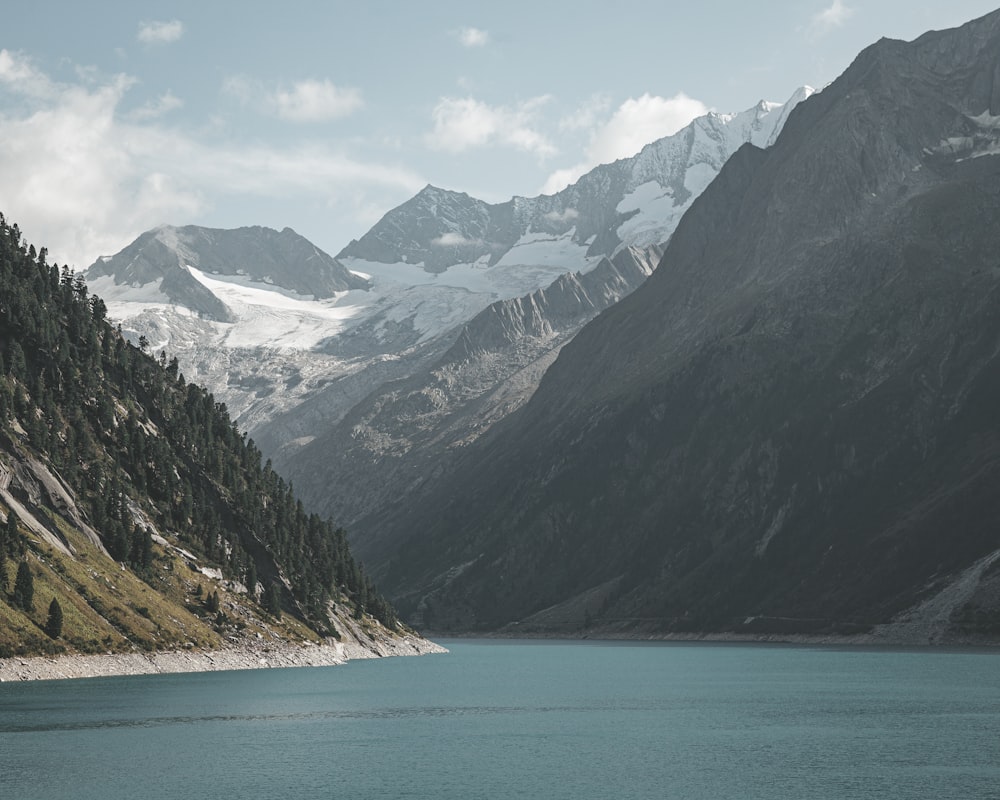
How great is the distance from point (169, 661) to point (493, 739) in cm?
5358

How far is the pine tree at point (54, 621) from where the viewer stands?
436 feet

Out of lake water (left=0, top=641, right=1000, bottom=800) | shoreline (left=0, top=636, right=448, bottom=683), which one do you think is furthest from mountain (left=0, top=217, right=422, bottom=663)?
lake water (left=0, top=641, right=1000, bottom=800)

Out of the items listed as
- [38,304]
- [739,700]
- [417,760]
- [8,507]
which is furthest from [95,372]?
[417,760]

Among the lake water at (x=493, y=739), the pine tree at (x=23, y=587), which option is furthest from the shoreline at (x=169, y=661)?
the pine tree at (x=23, y=587)

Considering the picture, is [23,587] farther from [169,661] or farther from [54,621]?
[169,661]

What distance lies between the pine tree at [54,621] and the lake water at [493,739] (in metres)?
5.92

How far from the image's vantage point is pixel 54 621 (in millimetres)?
133500

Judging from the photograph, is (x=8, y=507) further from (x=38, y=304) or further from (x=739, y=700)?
(x=739, y=700)

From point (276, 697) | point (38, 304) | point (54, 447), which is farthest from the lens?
point (38, 304)

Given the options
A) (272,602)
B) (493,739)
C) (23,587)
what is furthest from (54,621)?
(272,602)

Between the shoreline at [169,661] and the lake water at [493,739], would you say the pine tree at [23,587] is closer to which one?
the shoreline at [169,661]

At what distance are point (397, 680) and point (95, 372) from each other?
213 feet

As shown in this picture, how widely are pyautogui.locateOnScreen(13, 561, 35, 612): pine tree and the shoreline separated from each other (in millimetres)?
5724

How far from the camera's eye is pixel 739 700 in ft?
480
